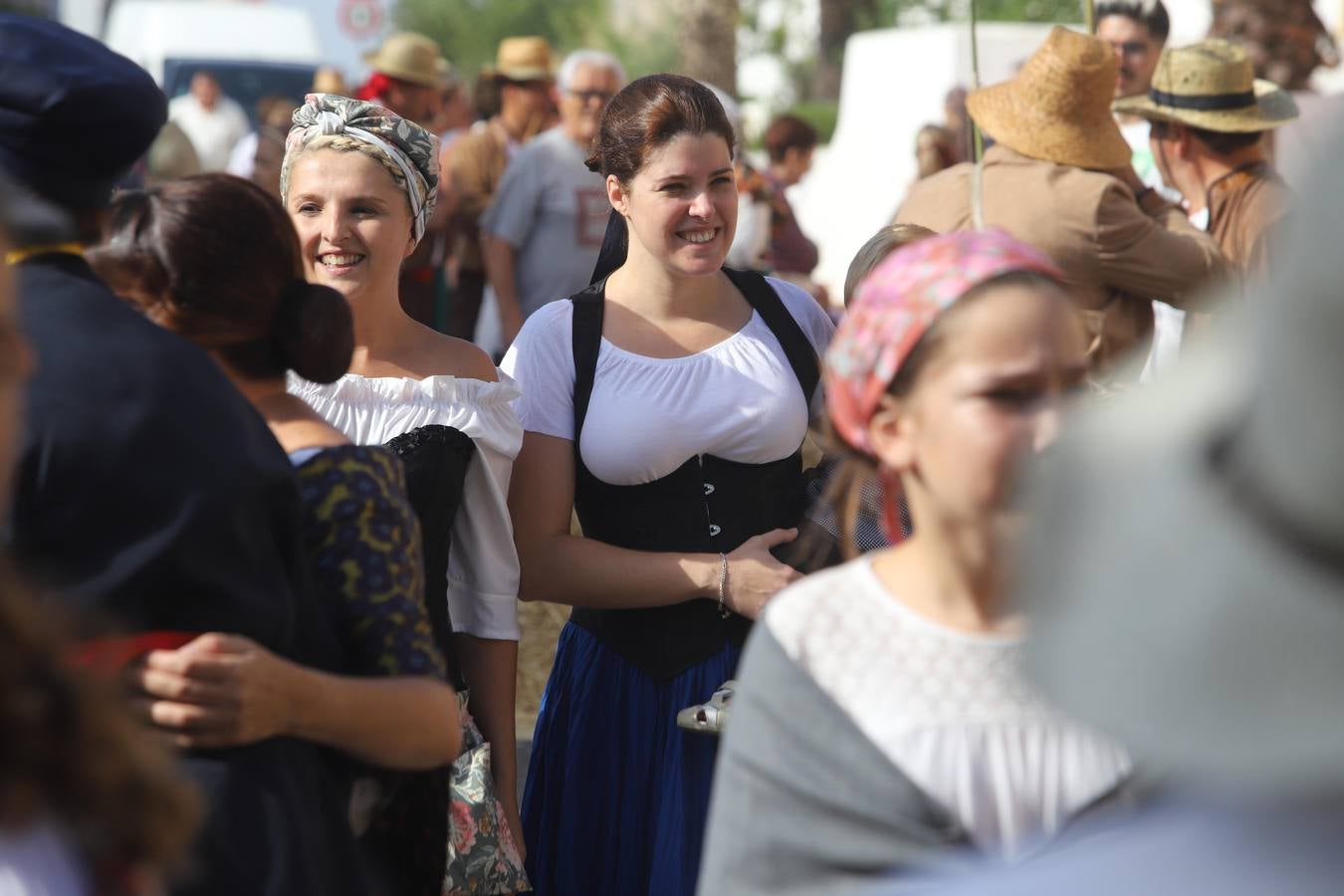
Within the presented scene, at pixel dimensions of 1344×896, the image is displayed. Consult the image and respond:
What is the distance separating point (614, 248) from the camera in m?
3.71

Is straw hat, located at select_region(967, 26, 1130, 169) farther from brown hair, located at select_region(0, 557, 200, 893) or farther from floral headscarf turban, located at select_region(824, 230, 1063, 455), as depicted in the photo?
brown hair, located at select_region(0, 557, 200, 893)

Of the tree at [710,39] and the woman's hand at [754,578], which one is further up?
the tree at [710,39]

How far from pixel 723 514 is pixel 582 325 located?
49 cm

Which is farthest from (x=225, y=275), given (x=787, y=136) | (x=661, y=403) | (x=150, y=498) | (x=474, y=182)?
(x=787, y=136)

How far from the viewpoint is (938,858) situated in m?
1.68

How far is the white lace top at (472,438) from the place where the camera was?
3.12 m

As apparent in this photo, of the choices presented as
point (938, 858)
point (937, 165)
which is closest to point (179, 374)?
point (938, 858)

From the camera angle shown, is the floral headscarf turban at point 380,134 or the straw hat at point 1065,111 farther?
the straw hat at point 1065,111

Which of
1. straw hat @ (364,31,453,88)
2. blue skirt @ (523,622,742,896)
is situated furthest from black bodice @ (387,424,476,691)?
straw hat @ (364,31,453,88)

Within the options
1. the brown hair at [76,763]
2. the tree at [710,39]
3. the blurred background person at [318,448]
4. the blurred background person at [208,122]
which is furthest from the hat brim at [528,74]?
the brown hair at [76,763]

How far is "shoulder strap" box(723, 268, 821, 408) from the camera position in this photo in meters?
3.40

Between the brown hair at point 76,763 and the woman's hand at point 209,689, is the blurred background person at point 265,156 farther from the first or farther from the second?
the brown hair at point 76,763

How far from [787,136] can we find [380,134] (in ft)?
28.3

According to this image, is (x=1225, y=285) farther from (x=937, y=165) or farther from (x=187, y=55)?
(x=187, y=55)
